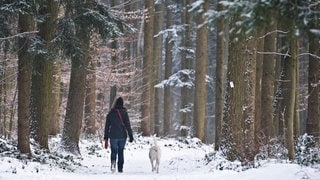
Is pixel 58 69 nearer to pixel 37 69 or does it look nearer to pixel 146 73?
pixel 146 73

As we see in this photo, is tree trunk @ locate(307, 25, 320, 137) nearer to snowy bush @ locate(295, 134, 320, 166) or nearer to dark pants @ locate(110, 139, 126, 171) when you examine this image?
snowy bush @ locate(295, 134, 320, 166)

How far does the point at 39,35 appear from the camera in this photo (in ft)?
41.3

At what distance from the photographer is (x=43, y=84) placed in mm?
12727

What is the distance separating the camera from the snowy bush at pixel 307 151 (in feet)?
33.2

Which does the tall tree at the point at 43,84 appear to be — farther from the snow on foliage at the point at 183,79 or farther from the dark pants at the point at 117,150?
the snow on foliage at the point at 183,79

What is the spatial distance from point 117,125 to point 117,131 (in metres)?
0.16

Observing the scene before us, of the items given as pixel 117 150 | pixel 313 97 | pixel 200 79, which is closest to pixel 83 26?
pixel 117 150

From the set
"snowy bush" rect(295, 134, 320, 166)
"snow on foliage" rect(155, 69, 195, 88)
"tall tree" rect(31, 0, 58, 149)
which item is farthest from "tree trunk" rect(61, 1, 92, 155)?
"snow on foliage" rect(155, 69, 195, 88)

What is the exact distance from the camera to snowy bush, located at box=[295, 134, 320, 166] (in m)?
10.1

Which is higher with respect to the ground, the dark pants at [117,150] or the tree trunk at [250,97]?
the tree trunk at [250,97]

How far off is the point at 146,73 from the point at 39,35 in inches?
542

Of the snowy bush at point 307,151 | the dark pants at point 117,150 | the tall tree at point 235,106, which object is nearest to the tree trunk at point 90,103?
the dark pants at point 117,150

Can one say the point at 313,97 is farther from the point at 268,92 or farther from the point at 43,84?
the point at 43,84

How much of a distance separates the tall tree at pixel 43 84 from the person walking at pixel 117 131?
73.5 inches
